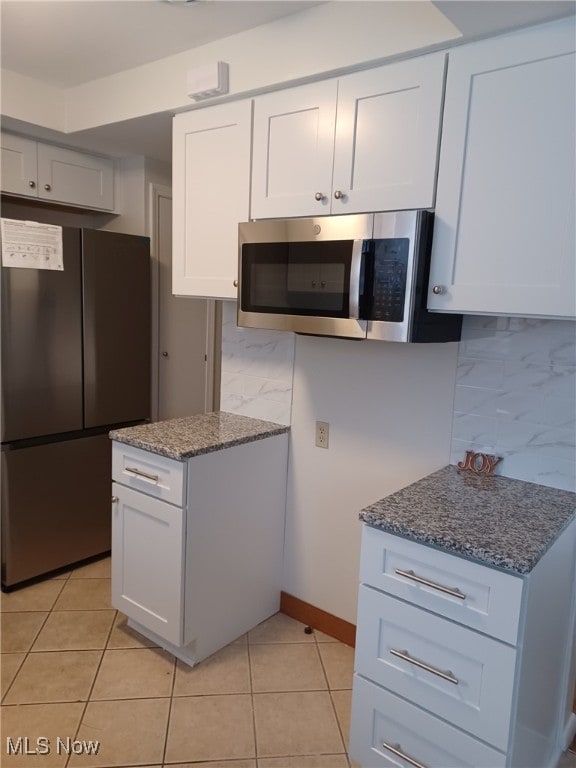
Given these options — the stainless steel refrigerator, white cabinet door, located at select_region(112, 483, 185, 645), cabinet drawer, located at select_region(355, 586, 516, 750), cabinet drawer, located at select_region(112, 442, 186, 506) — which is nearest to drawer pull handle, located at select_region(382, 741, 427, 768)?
cabinet drawer, located at select_region(355, 586, 516, 750)

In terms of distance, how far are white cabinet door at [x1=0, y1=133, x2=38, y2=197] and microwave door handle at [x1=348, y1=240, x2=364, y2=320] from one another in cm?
199

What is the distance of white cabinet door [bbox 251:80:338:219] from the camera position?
188cm

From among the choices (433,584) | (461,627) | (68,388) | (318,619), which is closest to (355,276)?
(433,584)

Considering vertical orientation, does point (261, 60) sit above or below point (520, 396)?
above

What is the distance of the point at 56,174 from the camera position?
2.93 meters

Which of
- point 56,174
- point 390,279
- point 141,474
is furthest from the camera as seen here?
point 56,174

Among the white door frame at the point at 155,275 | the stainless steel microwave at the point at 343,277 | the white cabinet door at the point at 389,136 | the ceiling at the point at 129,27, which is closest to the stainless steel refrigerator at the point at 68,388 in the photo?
the white door frame at the point at 155,275

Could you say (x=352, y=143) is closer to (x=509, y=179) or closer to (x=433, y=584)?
(x=509, y=179)

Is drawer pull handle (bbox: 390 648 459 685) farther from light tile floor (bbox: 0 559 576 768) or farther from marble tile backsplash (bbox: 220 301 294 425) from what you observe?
marble tile backsplash (bbox: 220 301 294 425)

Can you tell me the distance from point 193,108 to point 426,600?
81.3 inches

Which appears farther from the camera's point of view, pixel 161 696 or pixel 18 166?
pixel 18 166

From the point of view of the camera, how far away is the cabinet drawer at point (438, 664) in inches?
51.8

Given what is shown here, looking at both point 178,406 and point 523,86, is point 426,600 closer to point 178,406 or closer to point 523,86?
point 523,86

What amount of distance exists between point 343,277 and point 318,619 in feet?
5.19
